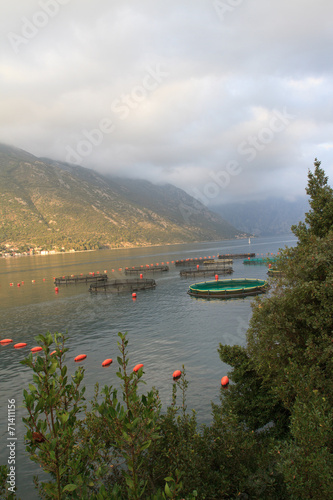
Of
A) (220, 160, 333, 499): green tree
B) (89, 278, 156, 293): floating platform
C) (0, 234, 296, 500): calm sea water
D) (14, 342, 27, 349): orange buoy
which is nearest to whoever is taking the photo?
(220, 160, 333, 499): green tree

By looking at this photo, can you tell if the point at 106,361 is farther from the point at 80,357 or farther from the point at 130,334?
the point at 130,334

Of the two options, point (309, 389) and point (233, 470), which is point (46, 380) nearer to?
point (233, 470)

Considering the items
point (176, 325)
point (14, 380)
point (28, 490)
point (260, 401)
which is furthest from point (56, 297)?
point (260, 401)

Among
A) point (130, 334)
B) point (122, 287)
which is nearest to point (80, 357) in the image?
point (130, 334)

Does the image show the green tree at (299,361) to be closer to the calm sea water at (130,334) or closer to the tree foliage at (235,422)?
the tree foliage at (235,422)

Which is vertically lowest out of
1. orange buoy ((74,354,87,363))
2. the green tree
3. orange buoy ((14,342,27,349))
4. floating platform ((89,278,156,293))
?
orange buoy ((14,342,27,349))

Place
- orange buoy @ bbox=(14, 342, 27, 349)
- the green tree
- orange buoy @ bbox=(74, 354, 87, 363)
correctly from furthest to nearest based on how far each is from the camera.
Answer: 1. orange buoy @ bbox=(14, 342, 27, 349)
2. orange buoy @ bbox=(74, 354, 87, 363)
3. the green tree

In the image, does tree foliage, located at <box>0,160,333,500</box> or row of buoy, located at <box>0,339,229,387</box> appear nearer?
tree foliage, located at <box>0,160,333,500</box>

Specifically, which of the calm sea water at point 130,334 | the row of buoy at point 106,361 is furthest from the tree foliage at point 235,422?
the row of buoy at point 106,361

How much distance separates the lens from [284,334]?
1254cm

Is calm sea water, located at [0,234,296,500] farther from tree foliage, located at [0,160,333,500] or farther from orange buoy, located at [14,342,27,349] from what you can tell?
tree foliage, located at [0,160,333,500]

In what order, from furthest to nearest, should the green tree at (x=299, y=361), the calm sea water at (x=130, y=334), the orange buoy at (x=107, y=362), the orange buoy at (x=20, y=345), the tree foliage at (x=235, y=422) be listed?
the orange buoy at (x=20, y=345) → the orange buoy at (x=107, y=362) → the calm sea water at (x=130, y=334) → the green tree at (x=299, y=361) → the tree foliage at (x=235, y=422)

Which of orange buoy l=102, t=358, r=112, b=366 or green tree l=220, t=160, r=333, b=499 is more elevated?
green tree l=220, t=160, r=333, b=499

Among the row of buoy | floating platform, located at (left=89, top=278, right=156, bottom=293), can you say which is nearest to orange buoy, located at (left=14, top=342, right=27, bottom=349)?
the row of buoy
